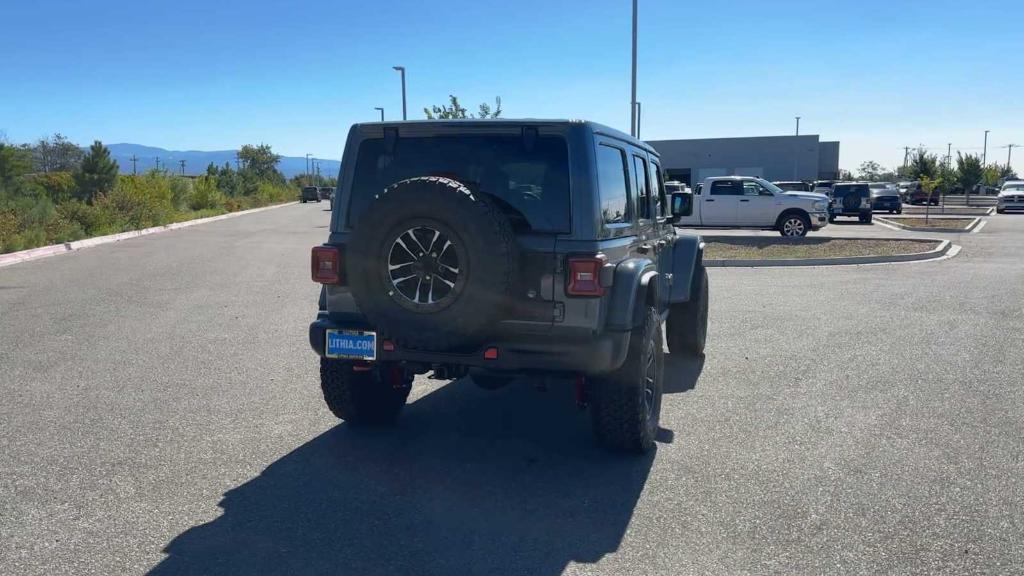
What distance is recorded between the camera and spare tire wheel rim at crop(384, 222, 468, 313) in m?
4.70

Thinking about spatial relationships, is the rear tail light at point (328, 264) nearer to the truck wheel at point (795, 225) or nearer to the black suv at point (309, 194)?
the truck wheel at point (795, 225)

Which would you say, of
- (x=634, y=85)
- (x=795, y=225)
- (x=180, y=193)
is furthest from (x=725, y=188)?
(x=180, y=193)

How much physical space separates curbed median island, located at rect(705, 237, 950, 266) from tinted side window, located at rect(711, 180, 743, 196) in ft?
9.45

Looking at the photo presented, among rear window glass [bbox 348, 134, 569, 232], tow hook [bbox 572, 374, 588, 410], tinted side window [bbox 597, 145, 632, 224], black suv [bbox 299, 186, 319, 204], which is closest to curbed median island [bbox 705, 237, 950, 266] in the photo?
tinted side window [bbox 597, 145, 632, 224]

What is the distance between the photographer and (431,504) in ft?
15.1

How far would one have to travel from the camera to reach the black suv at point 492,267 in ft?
15.4

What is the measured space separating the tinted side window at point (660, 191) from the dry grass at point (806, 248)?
10.2 metres

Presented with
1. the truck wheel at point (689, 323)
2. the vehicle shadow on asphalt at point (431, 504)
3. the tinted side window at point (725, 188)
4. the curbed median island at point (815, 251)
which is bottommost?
the vehicle shadow on asphalt at point (431, 504)

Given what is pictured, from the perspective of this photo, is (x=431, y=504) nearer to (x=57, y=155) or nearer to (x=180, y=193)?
(x=180, y=193)

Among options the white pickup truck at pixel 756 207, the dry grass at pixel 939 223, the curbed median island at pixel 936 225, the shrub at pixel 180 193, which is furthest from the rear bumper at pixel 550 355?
the shrub at pixel 180 193

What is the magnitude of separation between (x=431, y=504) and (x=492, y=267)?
1284 mm

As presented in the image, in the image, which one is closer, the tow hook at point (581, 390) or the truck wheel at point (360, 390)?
the tow hook at point (581, 390)

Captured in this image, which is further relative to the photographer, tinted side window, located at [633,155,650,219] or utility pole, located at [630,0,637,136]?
utility pole, located at [630,0,637,136]

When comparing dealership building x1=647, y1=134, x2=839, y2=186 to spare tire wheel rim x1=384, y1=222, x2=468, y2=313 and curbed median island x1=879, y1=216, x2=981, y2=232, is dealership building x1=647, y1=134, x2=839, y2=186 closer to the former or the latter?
curbed median island x1=879, y1=216, x2=981, y2=232
